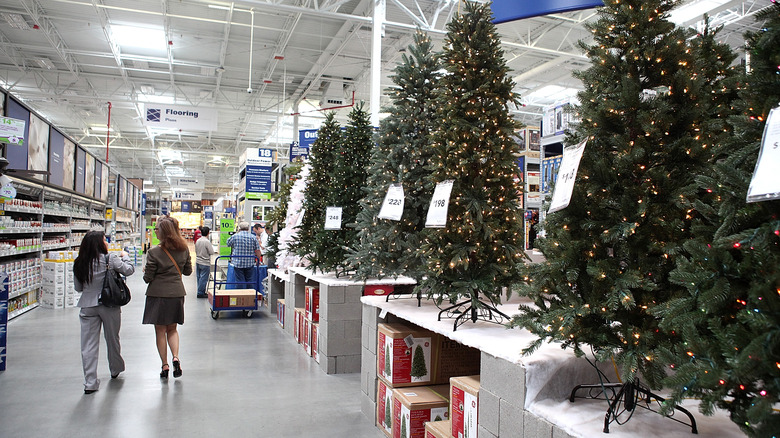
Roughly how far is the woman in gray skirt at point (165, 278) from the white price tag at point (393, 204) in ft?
6.88

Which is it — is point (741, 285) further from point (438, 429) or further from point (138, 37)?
point (138, 37)

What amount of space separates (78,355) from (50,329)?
196cm

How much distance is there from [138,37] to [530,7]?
1284cm

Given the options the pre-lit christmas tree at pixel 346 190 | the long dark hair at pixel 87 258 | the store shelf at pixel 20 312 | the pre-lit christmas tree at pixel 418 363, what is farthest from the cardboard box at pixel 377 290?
the store shelf at pixel 20 312

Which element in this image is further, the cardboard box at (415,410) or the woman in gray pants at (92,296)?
the woman in gray pants at (92,296)

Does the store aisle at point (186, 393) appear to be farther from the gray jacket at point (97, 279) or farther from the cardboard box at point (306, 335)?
the gray jacket at point (97, 279)

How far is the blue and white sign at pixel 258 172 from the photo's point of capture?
14625mm

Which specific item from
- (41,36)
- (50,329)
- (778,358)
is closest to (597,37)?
(778,358)

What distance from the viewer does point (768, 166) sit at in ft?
3.98

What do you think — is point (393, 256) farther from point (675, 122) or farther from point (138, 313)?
point (138, 313)

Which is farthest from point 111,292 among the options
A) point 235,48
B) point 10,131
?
point 235,48

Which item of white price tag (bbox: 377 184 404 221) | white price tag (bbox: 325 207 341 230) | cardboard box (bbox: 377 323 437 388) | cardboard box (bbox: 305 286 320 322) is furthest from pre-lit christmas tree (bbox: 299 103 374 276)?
cardboard box (bbox: 377 323 437 388)

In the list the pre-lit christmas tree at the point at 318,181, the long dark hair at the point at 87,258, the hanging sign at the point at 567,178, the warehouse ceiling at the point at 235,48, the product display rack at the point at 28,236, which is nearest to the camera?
the hanging sign at the point at 567,178

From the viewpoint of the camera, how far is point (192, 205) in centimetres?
4097
